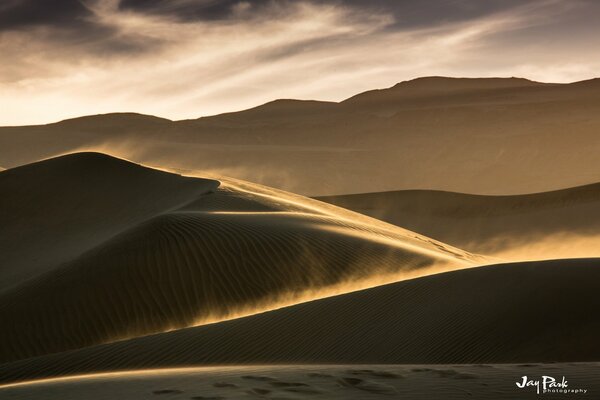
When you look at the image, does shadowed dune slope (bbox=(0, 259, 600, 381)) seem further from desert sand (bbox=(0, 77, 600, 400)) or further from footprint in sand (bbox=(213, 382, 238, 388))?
footprint in sand (bbox=(213, 382, 238, 388))

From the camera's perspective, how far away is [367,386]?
17.5 ft

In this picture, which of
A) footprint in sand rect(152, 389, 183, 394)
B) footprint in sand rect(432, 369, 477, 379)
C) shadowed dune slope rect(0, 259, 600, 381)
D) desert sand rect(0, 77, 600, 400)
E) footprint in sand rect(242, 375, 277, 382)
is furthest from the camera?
shadowed dune slope rect(0, 259, 600, 381)

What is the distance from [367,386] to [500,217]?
29.0 metres

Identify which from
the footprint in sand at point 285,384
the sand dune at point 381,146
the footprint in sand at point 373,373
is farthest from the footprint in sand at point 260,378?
the sand dune at point 381,146

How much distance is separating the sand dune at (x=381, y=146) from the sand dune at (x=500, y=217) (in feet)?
42.5

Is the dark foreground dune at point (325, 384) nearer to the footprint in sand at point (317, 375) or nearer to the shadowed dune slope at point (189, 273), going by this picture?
the footprint in sand at point (317, 375)

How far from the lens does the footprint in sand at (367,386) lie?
17.0 feet

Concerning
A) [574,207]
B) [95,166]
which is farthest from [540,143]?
[95,166]

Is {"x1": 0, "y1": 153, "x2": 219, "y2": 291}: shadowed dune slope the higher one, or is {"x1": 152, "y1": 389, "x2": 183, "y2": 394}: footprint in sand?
{"x1": 0, "y1": 153, "x2": 219, "y2": 291}: shadowed dune slope

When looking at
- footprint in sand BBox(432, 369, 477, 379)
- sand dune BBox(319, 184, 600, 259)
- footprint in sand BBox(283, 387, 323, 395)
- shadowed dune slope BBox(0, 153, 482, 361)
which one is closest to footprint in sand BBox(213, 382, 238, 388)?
footprint in sand BBox(283, 387, 323, 395)

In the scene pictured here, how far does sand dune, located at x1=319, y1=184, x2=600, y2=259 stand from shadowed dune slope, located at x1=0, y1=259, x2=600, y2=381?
17794 millimetres

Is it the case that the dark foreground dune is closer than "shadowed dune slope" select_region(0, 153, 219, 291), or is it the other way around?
the dark foreground dune

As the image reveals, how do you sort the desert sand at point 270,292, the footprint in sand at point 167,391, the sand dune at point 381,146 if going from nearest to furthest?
the footprint in sand at point 167,391 → the desert sand at point 270,292 → the sand dune at point 381,146

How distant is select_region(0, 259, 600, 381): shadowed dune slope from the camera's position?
7.90 m
